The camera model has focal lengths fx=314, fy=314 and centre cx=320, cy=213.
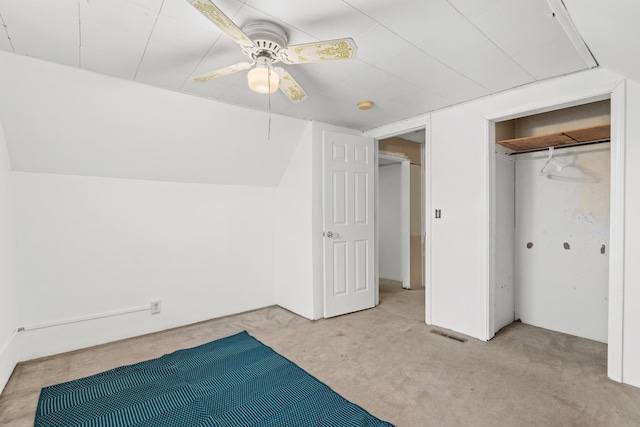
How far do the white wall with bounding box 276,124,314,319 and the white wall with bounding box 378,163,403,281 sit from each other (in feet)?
7.73

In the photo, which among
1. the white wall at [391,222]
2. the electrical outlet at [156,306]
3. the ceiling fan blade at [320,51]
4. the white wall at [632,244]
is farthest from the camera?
the white wall at [391,222]

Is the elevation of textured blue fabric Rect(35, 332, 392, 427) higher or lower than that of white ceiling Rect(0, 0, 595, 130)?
lower

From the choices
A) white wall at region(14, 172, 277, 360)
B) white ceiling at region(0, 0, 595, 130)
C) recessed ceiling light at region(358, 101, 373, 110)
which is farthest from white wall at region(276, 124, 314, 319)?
white ceiling at region(0, 0, 595, 130)

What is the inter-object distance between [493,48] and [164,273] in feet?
11.2

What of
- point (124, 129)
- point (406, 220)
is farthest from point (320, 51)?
point (406, 220)

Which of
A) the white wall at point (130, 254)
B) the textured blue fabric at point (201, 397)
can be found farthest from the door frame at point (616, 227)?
the white wall at point (130, 254)

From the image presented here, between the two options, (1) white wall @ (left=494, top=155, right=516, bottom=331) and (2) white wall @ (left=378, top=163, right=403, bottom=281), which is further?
(2) white wall @ (left=378, top=163, right=403, bottom=281)

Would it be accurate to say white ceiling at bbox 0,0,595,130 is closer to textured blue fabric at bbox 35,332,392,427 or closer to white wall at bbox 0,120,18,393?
white wall at bbox 0,120,18,393

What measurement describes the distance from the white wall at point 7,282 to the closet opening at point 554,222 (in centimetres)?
394

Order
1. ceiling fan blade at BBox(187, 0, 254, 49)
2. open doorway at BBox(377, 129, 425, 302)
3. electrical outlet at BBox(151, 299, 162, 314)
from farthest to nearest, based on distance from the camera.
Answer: open doorway at BBox(377, 129, 425, 302) < electrical outlet at BBox(151, 299, 162, 314) < ceiling fan blade at BBox(187, 0, 254, 49)

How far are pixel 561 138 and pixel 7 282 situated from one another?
458 centimetres

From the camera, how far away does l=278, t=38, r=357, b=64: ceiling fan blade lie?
158cm

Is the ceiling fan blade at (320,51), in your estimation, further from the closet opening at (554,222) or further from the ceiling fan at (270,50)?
the closet opening at (554,222)

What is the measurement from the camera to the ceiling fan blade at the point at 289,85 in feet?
6.55
